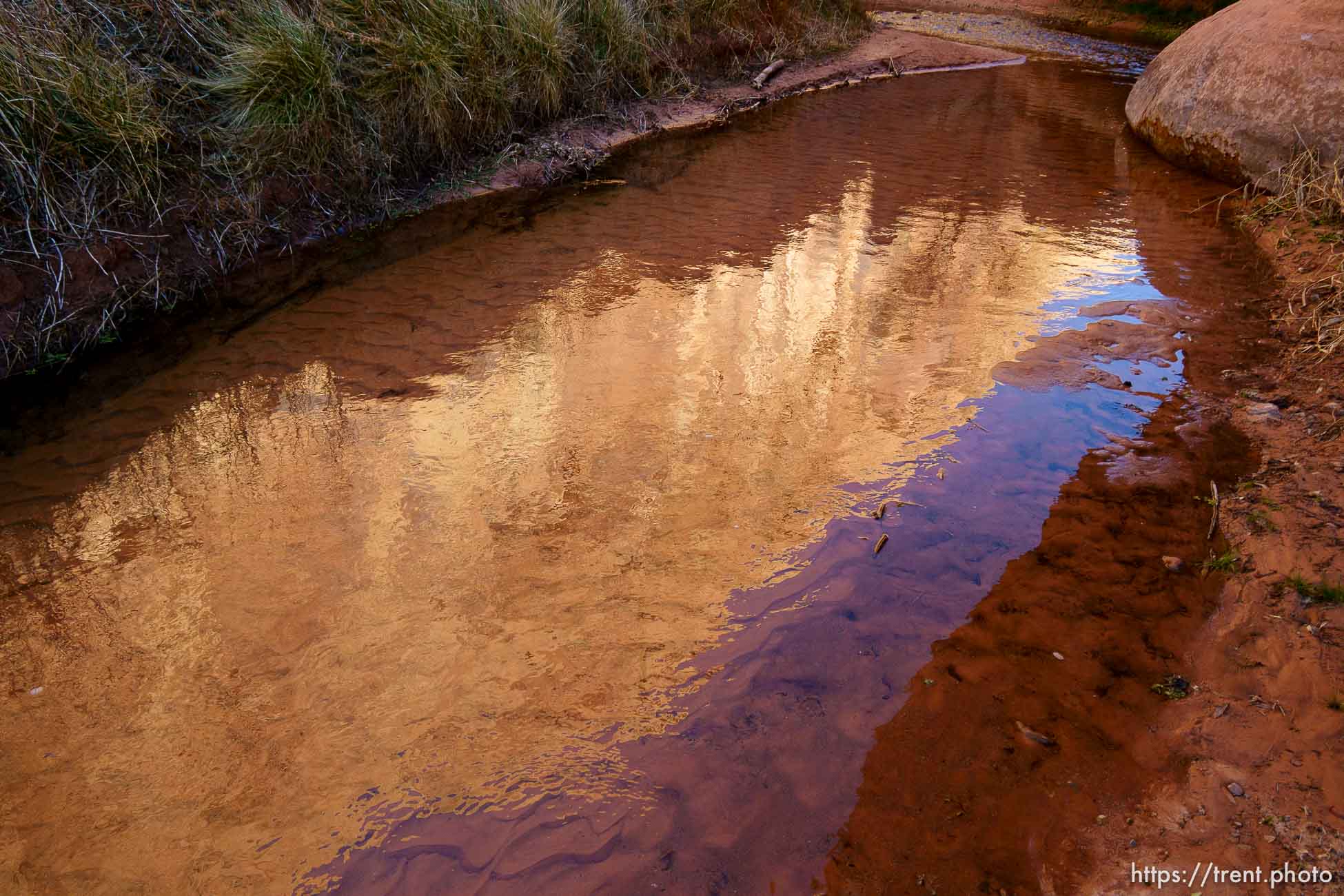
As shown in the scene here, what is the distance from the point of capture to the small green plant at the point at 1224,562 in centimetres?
257

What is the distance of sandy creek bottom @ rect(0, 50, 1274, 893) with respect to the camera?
1.92 meters

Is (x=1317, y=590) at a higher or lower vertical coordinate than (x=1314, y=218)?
lower

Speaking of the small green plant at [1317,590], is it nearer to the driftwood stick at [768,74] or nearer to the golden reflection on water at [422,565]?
the golden reflection on water at [422,565]

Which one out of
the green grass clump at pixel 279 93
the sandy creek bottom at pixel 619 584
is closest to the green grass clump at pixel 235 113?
the green grass clump at pixel 279 93

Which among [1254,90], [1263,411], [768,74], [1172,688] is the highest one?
[768,74]

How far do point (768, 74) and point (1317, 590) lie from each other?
30.7 feet

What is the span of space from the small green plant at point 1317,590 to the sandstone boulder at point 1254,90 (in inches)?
175

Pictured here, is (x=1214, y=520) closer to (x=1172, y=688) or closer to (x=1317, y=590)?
(x=1317, y=590)

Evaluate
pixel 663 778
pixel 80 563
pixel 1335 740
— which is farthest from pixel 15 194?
pixel 1335 740

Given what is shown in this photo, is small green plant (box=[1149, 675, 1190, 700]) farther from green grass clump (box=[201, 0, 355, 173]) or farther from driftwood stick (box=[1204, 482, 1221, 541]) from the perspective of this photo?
green grass clump (box=[201, 0, 355, 173])

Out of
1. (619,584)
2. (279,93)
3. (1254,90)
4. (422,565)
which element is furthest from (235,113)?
(1254,90)

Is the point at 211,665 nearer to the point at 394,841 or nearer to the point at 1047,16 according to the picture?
the point at 394,841

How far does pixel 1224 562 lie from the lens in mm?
2578

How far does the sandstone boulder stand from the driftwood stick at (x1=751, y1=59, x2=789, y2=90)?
14.5ft
